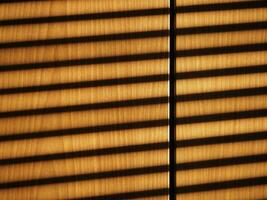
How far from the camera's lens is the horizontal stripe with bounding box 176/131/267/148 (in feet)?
11.4

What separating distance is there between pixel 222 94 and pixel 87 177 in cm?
136

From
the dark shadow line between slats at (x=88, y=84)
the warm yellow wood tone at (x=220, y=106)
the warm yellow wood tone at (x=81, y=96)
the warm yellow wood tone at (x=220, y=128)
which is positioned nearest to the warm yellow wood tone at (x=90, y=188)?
the warm yellow wood tone at (x=220, y=128)

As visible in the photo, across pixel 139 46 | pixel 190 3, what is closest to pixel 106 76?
pixel 139 46

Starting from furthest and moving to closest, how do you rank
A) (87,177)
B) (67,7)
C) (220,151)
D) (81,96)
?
(220,151) → (87,177) → (81,96) → (67,7)

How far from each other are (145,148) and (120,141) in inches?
8.8

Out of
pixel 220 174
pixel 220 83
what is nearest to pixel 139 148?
pixel 220 174

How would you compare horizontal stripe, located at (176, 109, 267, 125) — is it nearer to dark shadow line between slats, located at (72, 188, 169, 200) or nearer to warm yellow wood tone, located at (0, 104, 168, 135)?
warm yellow wood tone, located at (0, 104, 168, 135)

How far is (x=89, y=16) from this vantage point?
325 centimetres

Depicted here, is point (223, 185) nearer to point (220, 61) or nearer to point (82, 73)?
point (220, 61)

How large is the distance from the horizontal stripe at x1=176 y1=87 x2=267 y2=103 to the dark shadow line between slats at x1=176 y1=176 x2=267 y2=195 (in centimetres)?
77

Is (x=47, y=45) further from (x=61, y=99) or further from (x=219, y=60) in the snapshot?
(x=219, y=60)

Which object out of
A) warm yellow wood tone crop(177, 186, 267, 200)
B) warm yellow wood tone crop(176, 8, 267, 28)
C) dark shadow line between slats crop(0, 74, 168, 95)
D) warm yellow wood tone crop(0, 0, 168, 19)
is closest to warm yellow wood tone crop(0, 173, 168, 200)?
warm yellow wood tone crop(177, 186, 267, 200)

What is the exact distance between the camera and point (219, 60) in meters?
3.42

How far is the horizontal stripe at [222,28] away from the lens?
3.35 metres
